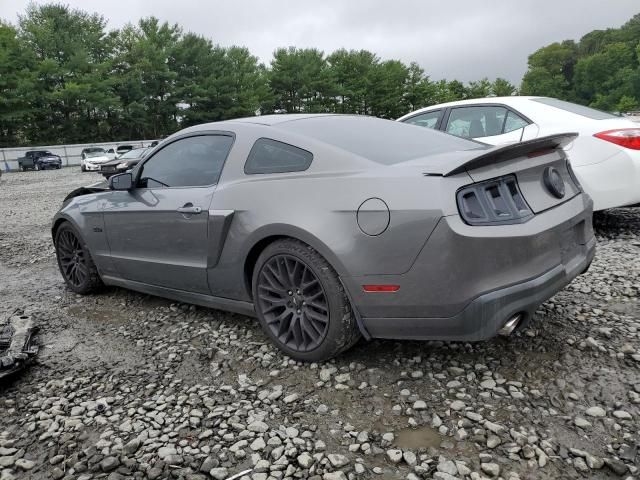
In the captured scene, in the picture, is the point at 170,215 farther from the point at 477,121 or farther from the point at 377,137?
the point at 477,121

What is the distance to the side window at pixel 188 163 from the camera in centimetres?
337

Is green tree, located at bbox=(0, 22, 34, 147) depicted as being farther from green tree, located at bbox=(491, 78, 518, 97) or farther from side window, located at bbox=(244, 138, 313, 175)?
green tree, located at bbox=(491, 78, 518, 97)

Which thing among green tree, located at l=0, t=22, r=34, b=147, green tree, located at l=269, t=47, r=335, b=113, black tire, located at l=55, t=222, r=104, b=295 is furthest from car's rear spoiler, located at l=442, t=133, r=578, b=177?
green tree, located at l=269, t=47, r=335, b=113

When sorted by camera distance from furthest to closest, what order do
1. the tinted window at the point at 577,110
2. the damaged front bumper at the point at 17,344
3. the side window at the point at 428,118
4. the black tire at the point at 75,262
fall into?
the side window at the point at 428,118 < the tinted window at the point at 577,110 < the black tire at the point at 75,262 < the damaged front bumper at the point at 17,344

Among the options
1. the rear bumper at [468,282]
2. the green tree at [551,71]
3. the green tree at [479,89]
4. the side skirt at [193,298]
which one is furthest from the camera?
the green tree at [551,71]

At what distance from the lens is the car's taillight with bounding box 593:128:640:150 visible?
15.4 feet

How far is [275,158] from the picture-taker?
305 centimetres

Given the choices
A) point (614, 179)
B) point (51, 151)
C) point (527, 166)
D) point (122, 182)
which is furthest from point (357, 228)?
point (51, 151)

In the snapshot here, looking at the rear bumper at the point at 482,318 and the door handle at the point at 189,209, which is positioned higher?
the door handle at the point at 189,209

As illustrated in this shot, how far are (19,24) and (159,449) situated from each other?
62299 mm

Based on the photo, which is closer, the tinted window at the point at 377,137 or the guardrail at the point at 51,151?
the tinted window at the point at 377,137

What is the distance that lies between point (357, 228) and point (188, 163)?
1.59 meters

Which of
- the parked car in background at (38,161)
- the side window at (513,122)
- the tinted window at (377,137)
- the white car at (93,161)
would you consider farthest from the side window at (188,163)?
the parked car in background at (38,161)

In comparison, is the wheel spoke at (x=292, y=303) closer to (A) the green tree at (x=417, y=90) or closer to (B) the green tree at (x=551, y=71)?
(A) the green tree at (x=417, y=90)
